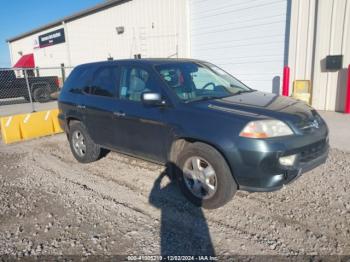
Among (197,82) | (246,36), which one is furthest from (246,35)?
(197,82)

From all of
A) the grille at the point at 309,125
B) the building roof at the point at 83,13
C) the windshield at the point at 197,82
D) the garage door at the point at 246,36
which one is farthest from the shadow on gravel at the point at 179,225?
the building roof at the point at 83,13

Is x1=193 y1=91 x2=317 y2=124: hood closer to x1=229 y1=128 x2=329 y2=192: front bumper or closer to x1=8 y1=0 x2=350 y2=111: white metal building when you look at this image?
x1=229 y1=128 x2=329 y2=192: front bumper

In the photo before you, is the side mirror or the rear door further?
the rear door

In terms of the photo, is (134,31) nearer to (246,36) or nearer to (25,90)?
(25,90)

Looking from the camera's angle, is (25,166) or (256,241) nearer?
(256,241)

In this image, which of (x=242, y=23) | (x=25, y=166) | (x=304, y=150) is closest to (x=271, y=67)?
(x=242, y=23)

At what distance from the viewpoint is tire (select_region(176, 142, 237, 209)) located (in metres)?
3.26

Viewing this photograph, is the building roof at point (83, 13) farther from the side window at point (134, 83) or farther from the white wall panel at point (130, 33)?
the side window at point (134, 83)

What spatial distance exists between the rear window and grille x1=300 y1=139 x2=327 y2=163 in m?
3.69

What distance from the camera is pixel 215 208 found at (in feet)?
11.4

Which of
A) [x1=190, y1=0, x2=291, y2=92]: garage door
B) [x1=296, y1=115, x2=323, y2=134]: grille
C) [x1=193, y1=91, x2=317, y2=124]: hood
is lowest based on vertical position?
[x1=296, y1=115, x2=323, y2=134]: grille

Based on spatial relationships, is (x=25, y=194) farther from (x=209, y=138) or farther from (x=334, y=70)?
(x=334, y=70)

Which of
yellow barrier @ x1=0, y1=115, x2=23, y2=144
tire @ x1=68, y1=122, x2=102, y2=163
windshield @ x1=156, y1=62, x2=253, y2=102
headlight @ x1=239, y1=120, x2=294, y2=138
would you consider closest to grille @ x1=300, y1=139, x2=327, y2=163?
headlight @ x1=239, y1=120, x2=294, y2=138

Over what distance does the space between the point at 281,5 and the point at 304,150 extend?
26.3 ft
